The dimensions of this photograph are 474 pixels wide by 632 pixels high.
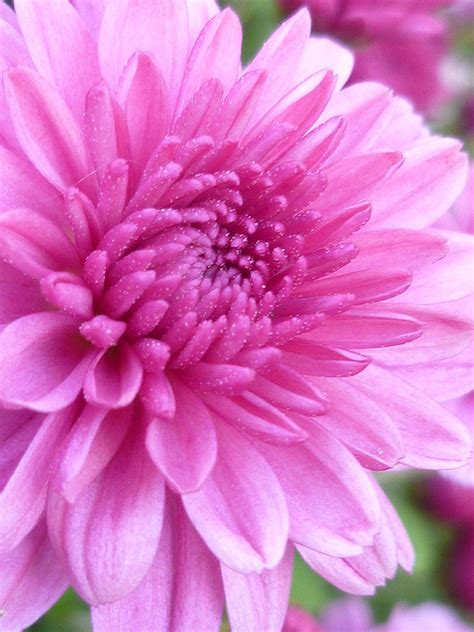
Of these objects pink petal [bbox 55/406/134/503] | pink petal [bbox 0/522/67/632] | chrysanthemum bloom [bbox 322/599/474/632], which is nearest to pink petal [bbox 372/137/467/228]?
pink petal [bbox 55/406/134/503]

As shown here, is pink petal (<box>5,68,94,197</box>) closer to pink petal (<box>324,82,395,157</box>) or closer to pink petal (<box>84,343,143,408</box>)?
pink petal (<box>84,343,143,408</box>)

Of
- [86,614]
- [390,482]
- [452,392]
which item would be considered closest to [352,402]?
[452,392]

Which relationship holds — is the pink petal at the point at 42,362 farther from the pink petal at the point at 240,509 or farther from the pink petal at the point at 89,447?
the pink petal at the point at 240,509

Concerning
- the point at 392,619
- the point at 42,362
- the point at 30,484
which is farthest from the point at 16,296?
the point at 392,619

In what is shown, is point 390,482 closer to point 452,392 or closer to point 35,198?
point 452,392

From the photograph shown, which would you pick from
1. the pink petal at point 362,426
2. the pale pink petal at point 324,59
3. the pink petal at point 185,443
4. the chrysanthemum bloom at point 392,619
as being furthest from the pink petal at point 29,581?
the chrysanthemum bloom at point 392,619

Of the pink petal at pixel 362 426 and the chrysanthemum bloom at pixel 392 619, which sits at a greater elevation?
the pink petal at pixel 362 426

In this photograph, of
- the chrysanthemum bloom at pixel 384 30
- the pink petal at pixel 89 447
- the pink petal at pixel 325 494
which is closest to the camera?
the pink petal at pixel 89 447
